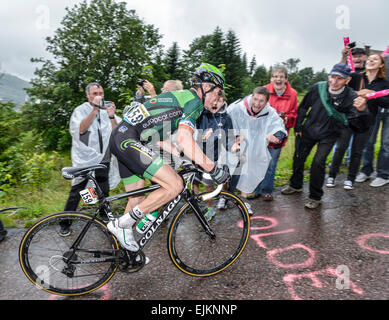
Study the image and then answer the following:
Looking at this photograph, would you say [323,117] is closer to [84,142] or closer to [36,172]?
[84,142]

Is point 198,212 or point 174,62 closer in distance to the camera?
point 198,212

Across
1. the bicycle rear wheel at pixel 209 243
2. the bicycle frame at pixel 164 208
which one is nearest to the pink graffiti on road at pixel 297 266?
the bicycle rear wheel at pixel 209 243

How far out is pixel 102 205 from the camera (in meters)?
2.47

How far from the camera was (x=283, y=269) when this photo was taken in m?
2.77

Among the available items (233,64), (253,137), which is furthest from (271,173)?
(233,64)

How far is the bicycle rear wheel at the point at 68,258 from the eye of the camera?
7.75ft

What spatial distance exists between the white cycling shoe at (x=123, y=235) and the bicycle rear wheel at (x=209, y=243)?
0.38m

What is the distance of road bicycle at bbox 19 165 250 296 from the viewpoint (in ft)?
7.89

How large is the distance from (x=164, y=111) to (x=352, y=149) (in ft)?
13.7

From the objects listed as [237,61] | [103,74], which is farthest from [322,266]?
Answer: [237,61]

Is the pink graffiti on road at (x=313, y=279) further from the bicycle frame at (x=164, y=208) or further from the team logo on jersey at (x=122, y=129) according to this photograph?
the team logo on jersey at (x=122, y=129)

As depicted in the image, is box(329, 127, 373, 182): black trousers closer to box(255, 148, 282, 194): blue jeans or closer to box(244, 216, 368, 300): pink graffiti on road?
box(255, 148, 282, 194): blue jeans

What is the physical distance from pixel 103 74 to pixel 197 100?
75.4 ft
